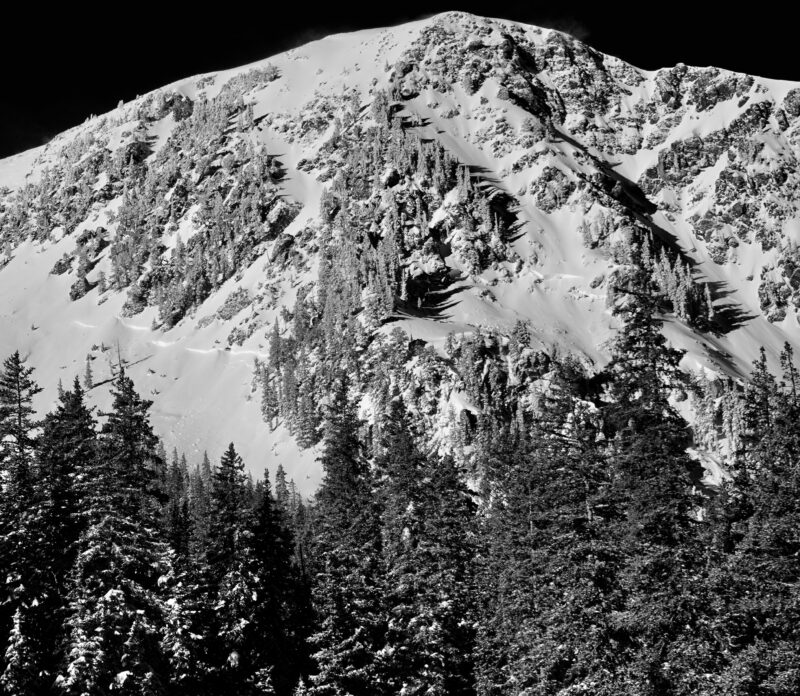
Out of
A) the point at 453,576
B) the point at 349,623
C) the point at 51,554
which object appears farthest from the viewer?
the point at 453,576

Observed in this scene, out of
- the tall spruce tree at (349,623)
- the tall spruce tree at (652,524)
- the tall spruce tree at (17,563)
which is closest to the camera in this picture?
the tall spruce tree at (652,524)

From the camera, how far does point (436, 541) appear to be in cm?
4138

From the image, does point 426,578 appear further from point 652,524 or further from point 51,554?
point 51,554

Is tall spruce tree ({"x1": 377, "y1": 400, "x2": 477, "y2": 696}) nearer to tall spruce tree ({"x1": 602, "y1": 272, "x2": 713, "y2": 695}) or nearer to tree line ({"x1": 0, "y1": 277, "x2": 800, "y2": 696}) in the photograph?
tree line ({"x1": 0, "y1": 277, "x2": 800, "y2": 696})

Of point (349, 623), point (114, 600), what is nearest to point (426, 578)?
point (349, 623)

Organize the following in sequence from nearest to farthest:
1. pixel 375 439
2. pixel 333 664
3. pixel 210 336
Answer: pixel 333 664
pixel 375 439
pixel 210 336

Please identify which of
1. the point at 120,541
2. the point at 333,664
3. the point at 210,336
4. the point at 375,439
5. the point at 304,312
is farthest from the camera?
the point at 210,336

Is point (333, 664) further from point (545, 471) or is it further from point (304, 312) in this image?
point (304, 312)

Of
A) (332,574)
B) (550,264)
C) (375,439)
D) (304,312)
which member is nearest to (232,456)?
(332,574)

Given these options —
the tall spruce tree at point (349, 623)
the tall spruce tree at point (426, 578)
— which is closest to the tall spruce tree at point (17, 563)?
the tall spruce tree at point (349, 623)

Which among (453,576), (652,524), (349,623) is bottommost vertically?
(349,623)

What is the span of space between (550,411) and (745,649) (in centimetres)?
1210

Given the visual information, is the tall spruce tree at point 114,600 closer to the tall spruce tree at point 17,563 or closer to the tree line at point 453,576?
the tree line at point 453,576

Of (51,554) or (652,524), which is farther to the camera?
(51,554)
